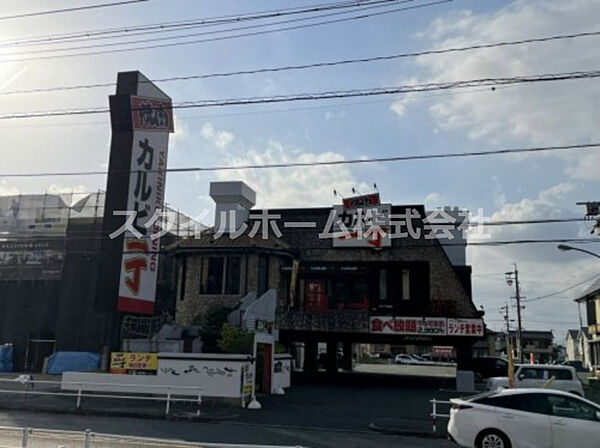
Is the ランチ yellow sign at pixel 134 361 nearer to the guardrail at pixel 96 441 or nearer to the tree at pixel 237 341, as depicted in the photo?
the tree at pixel 237 341

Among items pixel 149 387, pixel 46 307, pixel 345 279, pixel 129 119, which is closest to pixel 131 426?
pixel 149 387

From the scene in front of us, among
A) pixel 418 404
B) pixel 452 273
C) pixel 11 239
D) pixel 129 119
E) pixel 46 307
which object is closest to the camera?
pixel 418 404

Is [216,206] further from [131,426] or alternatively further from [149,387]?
[131,426]

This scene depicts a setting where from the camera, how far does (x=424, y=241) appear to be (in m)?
34.7

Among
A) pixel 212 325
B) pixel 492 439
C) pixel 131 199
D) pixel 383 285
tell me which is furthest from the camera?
pixel 383 285

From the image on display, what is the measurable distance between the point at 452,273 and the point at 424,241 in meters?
2.42

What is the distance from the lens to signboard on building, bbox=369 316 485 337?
1187 inches

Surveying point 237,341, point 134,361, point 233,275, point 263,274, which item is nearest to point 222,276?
point 233,275

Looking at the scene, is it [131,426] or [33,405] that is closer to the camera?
[131,426]

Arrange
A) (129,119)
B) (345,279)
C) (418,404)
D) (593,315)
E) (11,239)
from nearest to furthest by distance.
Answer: (418,404) → (129,119) → (345,279) → (11,239) → (593,315)

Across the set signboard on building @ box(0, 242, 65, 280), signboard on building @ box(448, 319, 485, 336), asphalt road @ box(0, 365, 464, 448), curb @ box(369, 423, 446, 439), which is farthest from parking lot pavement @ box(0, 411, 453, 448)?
signboard on building @ box(0, 242, 65, 280)

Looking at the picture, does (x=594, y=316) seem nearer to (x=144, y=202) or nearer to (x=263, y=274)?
(x=263, y=274)

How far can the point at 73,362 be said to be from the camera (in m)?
33.8

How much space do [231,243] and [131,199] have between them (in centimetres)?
668
